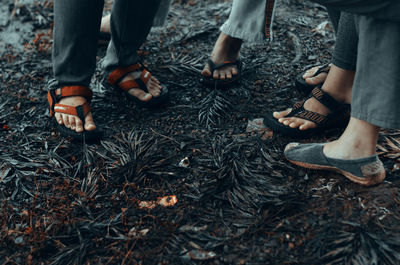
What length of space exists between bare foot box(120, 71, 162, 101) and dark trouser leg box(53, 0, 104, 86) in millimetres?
319

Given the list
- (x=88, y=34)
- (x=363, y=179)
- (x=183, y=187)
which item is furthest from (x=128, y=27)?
(x=363, y=179)

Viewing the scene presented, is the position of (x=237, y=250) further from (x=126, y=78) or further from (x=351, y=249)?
(x=126, y=78)

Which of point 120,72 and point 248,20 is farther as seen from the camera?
point 120,72

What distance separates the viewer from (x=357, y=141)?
5.47 ft

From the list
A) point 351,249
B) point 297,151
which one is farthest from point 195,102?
point 351,249

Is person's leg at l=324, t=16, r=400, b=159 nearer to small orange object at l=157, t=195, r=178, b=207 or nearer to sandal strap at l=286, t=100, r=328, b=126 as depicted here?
sandal strap at l=286, t=100, r=328, b=126

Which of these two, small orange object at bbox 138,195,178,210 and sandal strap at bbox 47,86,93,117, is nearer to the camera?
small orange object at bbox 138,195,178,210

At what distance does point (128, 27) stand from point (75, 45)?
381mm

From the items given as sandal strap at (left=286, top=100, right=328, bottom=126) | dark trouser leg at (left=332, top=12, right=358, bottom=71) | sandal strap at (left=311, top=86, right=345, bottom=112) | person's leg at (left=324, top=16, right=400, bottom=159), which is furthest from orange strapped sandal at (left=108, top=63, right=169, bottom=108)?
person's leg at (left=324, top=16, right=400, bottom=159)

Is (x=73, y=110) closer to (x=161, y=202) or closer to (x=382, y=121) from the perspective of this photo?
(x=161, y=202)

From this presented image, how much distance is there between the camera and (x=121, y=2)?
218cm

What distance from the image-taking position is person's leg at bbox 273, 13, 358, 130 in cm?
192

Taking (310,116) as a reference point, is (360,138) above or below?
above

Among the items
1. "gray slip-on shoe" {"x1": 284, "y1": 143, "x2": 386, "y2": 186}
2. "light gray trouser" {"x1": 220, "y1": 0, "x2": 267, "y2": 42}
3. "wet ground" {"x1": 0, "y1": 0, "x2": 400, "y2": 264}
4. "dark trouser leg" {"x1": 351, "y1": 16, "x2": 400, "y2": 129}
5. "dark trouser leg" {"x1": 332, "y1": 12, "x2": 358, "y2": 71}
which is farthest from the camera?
"light gray trouser" {"x1": 220, "y1": 0, "x2": 267, "y2": 42}
